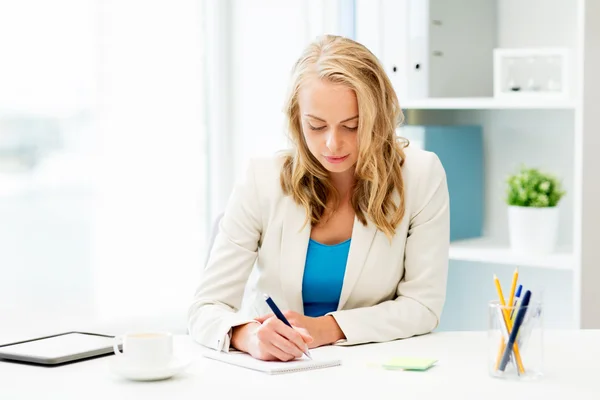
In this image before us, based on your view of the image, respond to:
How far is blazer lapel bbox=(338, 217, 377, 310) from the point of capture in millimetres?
2111

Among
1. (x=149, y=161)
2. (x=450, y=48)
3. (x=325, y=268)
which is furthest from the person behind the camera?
(x=149, y=161)

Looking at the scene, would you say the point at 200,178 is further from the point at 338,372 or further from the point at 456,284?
the point at 338,372

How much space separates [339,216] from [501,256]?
0.94 m

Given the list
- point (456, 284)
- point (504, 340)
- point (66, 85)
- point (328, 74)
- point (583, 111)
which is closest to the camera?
point (504, 340)

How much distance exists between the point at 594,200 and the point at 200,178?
4.87 feet

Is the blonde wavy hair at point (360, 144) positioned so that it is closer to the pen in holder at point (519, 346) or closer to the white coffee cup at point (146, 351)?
the pen in holder at point (519, 346)

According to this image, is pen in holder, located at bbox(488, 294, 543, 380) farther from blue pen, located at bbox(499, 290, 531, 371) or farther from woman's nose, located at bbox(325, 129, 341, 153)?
woman's nose, located at bbox(325, 129, 341, 153)

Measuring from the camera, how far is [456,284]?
11.4ft

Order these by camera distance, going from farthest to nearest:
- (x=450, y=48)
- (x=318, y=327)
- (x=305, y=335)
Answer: (x=450, y=48), (x=318, y=327), (x=305, y=335)

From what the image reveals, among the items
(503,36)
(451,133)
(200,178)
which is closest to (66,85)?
(200,178)

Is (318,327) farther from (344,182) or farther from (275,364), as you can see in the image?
(344,182)

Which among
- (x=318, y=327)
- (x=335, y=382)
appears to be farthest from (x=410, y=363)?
(x=318, y=327)

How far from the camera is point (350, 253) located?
2.12 m

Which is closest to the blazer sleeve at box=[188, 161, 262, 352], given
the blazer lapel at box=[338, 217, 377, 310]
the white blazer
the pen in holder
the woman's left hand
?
the white blazer
